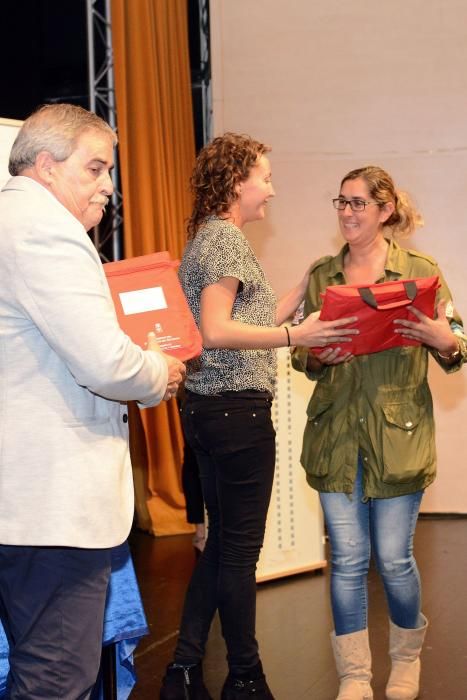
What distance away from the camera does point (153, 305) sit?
218cm

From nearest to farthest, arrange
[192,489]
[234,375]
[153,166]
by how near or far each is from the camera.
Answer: [234,375]
[192,489]
[153,166]

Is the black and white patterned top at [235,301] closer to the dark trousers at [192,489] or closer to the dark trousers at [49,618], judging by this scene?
the dark trousers at [49,618]

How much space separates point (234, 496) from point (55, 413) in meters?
1.03

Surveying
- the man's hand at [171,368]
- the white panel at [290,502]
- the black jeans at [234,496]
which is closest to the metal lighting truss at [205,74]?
the white panel at [290,502]

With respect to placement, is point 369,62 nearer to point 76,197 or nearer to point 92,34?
point 92,34

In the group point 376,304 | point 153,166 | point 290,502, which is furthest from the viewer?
point 153,166

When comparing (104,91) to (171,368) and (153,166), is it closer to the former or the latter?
(153,166)

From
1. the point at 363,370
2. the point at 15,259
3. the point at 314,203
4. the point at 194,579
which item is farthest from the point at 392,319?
the point at 314,203

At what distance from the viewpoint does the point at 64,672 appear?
1.68m

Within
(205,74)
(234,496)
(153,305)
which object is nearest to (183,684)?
(234,496)

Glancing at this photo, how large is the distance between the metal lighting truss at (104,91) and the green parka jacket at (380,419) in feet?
9.56

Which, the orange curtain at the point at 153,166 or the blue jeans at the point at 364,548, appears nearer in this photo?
the blue jeans at the point at 364,548

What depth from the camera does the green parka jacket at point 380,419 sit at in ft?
8.68

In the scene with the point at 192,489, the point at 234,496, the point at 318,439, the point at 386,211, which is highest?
the point at 386,211
